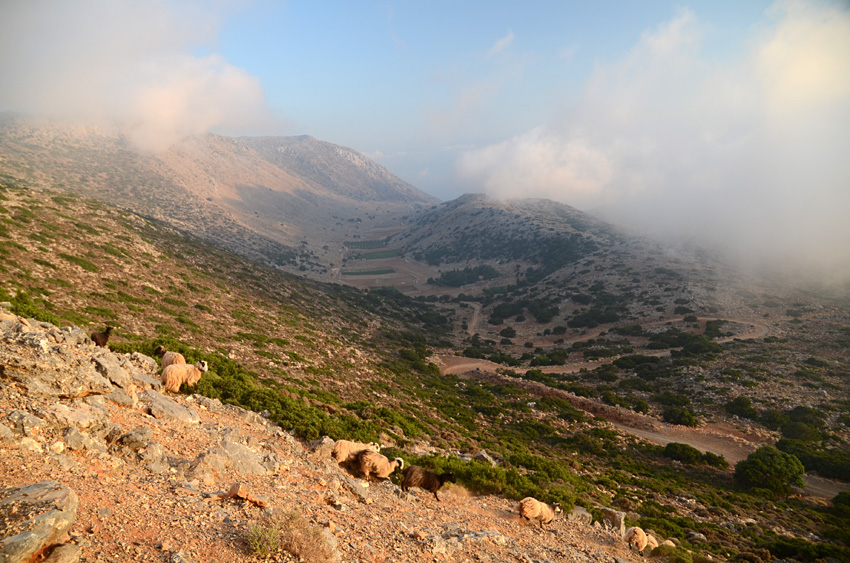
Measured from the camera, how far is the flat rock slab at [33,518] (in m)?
5.10

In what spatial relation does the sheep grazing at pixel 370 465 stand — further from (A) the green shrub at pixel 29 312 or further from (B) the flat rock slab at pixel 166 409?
(A) the green shrub at pixel 29 312

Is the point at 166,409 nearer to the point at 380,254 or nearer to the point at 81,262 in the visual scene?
the point at 81,262

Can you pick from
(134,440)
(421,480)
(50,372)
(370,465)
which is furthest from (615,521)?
(50,372)

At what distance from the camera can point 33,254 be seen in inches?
1143

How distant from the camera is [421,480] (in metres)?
13.9

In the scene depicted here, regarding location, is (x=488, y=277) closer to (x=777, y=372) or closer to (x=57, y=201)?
(x=777, y=372)

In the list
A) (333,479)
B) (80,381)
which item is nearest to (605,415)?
(333,479)

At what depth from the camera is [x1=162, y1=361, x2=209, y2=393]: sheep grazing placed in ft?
48.9

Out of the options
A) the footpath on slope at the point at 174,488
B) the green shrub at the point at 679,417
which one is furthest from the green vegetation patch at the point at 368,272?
the footpath on slope at the point at 174,488

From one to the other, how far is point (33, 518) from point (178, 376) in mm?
10709

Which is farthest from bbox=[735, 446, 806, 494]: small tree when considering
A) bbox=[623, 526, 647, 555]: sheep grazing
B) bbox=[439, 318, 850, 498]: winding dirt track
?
bbox=[623, 526, 647, 555]: sheep grazing

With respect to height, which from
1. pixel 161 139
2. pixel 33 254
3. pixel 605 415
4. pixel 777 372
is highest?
pixel 161 139

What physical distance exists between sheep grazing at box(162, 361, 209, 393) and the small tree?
37.8m

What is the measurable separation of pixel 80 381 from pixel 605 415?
42877mm
